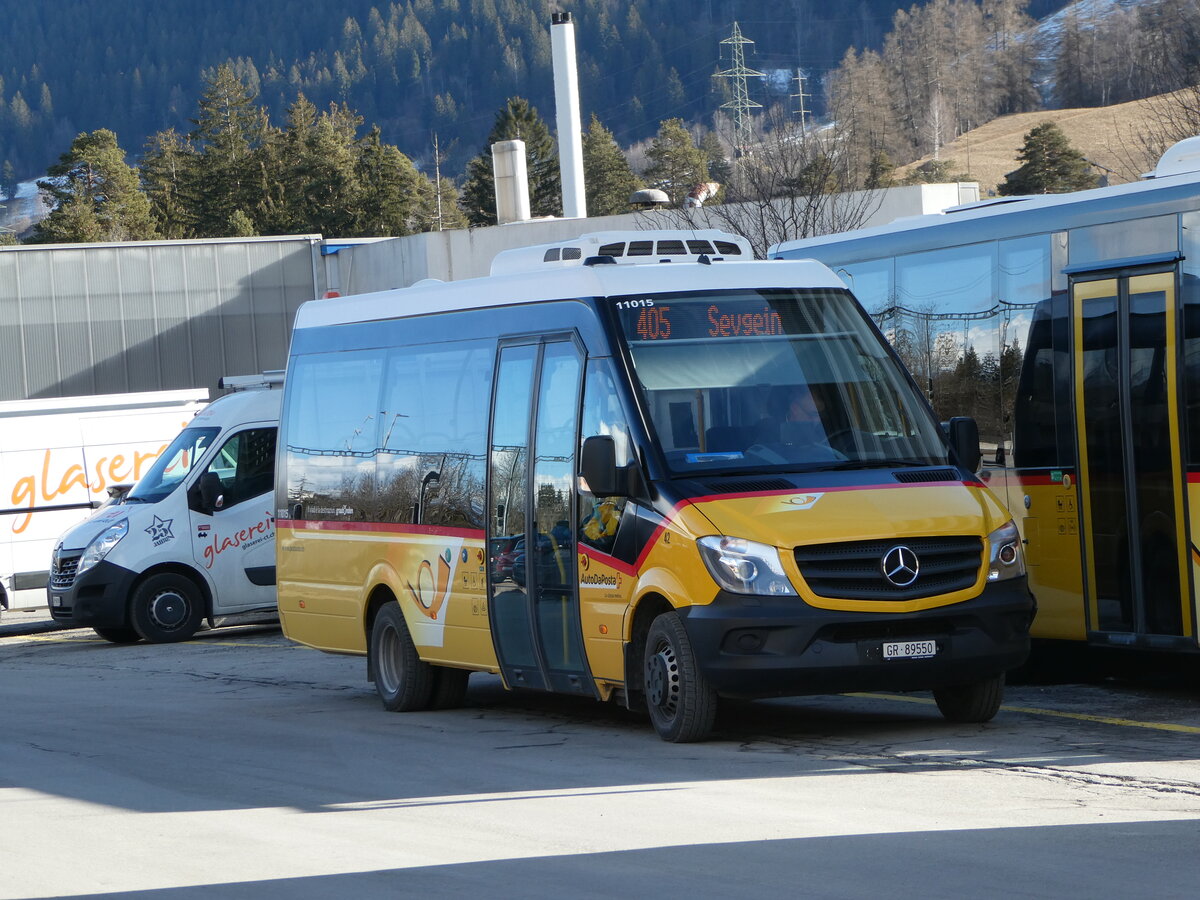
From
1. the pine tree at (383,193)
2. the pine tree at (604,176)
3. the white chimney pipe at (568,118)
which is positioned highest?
the pine tree at (604,176)

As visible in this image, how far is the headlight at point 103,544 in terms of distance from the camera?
20.4 m

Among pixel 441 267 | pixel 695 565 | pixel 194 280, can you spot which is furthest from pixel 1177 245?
pixel 194 280

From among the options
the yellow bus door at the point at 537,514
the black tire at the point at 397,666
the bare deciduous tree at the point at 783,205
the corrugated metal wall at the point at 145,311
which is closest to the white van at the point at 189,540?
the black tire at the point at 397,666

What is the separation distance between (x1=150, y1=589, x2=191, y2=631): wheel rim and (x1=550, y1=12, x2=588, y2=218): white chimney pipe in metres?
40.1

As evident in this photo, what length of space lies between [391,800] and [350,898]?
2.14m

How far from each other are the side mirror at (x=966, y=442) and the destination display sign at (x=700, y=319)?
1.08 meters

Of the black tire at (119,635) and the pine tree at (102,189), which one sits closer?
the black tire at (119,635)

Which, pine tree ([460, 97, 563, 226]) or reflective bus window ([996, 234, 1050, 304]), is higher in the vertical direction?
pine tree ([460, 97, 563, 226])

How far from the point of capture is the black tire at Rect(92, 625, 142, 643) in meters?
21.0

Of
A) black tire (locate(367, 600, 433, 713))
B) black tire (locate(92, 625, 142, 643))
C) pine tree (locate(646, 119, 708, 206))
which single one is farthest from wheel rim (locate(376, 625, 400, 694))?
pine tree (locate(646, 119, 708, 206))

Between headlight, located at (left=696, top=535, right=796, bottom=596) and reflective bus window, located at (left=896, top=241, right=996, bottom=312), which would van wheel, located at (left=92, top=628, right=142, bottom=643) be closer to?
reflective bus window, located at (left=896, top=241, right=996, bottom=312)

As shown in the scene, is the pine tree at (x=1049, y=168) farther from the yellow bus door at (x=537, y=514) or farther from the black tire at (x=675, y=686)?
the black tire at (x=675, y=686)

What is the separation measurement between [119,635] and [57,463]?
3.92 metres

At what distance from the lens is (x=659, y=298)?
34.3 feet
